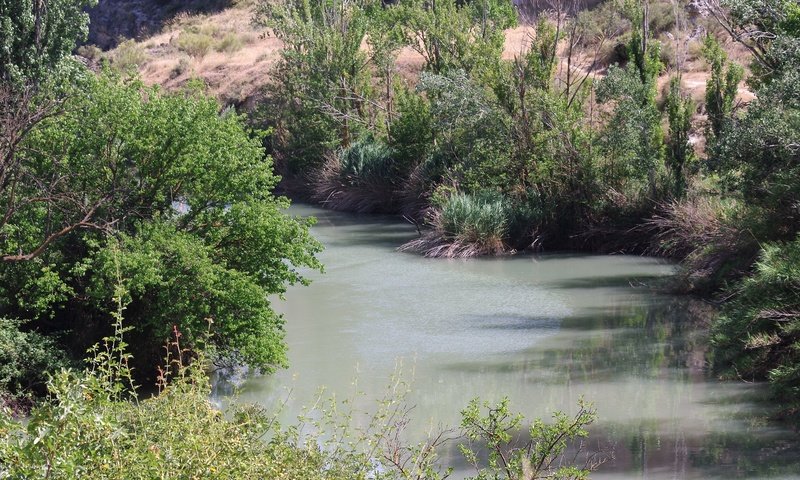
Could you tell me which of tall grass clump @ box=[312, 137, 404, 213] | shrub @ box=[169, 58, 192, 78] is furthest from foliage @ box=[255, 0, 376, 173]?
shrub @ box=[169, 58, 192, 78]

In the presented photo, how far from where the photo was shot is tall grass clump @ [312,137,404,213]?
3372 centimetres

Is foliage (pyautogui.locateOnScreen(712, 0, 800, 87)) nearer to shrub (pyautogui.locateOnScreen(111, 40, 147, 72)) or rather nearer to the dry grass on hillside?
the dry grass on hillside

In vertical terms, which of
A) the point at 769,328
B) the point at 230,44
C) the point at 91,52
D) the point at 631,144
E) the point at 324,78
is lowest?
the point at 769,328

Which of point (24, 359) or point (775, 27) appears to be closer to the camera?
point (24, 359)

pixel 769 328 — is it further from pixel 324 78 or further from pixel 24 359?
pixel 324 78

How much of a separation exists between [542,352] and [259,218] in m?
4.94

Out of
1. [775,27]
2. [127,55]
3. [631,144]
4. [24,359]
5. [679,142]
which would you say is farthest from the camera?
[127,55]

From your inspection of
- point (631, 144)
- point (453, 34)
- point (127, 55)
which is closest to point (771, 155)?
point (631, 144)

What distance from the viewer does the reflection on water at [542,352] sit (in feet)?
39.7

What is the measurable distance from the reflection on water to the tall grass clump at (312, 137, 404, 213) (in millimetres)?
7956

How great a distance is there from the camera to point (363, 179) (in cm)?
3453

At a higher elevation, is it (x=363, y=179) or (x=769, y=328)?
(x=363, y=179)

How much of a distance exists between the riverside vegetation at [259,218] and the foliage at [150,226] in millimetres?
33

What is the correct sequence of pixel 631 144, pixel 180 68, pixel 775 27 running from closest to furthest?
pixel 775 27 → pixel 631 144 → pixel 180 68
